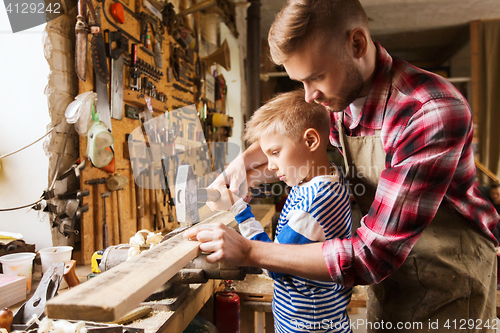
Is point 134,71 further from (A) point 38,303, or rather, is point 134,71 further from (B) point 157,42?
(A) point 38,303

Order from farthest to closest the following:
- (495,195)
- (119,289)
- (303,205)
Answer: (495,195) < (303,205) < (119,289)

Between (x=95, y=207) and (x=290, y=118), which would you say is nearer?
(x=290, y=118)

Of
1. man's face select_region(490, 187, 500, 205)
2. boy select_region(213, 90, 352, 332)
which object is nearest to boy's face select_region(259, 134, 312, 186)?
boy select_region(213, 90, 352, 332)

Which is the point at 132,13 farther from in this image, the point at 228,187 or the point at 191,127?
the point at 228,187

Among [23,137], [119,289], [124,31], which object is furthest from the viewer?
[124,31]

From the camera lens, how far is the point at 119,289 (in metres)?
0.68

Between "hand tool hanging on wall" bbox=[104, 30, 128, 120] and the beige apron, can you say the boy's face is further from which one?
"hand tool hanging on wall" bbox=[104, 30, 128, 120]

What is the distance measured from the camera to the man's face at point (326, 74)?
940mm

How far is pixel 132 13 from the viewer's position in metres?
2.38

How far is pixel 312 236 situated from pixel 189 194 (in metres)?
0.51

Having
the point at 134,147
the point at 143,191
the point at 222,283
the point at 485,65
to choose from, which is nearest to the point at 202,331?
the point at 222,283

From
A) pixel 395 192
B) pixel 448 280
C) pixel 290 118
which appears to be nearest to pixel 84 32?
pixel 290 118

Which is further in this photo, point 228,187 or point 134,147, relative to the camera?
point 134,147

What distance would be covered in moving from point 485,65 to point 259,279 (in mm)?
5533
